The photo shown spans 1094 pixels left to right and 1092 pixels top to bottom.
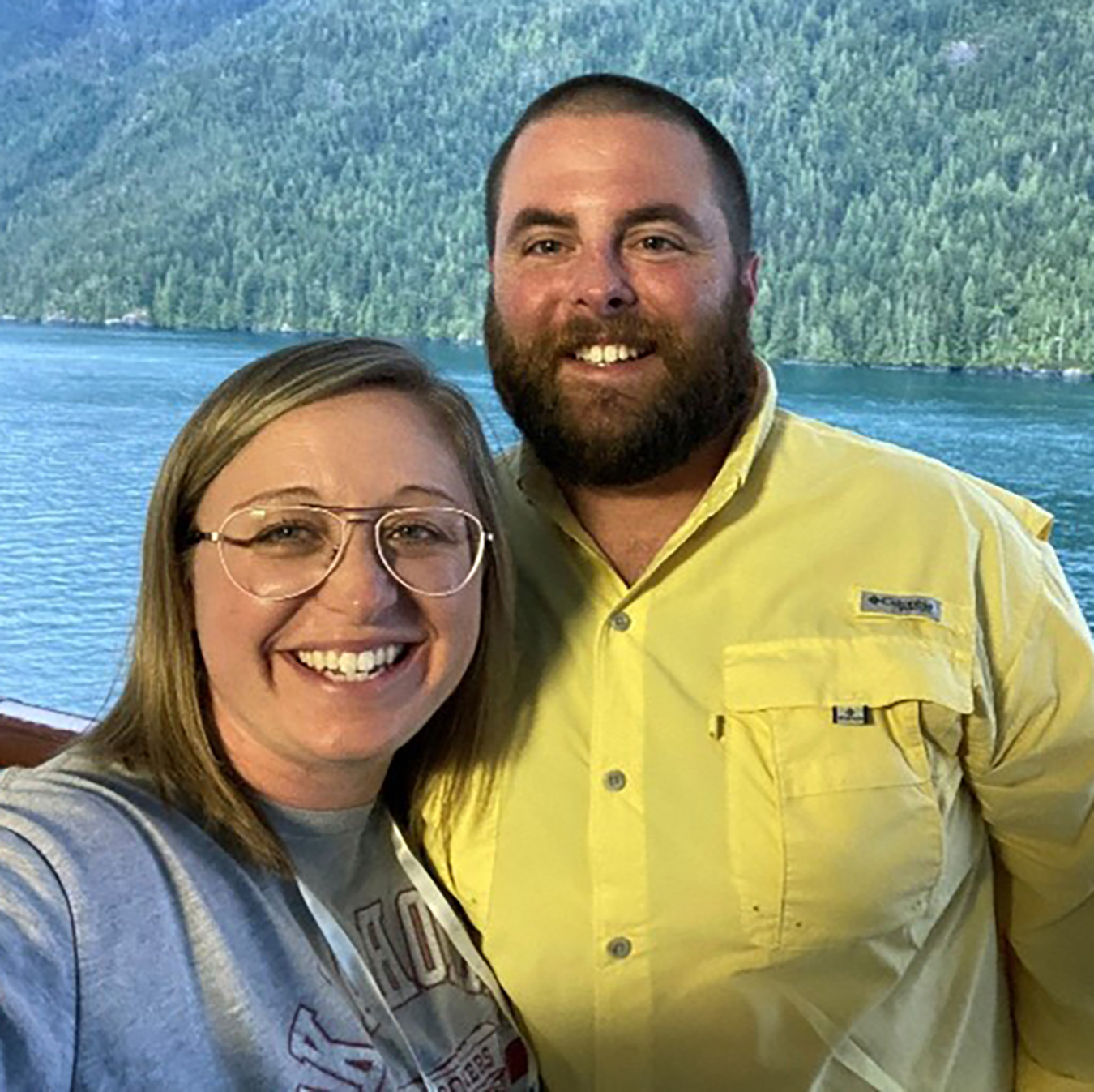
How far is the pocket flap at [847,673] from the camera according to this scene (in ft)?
3.96

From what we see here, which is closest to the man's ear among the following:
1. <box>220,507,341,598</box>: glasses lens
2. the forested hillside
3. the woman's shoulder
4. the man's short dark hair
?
the man's short dark hair

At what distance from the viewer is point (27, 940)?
2.64ft

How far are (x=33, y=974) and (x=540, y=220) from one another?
0.86 m

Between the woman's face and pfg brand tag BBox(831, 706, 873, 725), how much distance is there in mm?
371

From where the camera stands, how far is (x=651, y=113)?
4.35ft

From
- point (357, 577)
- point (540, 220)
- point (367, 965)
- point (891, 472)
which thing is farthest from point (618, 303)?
point (367, 965)

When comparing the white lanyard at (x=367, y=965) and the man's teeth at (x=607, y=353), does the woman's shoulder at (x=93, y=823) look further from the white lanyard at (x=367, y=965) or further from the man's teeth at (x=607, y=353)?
the man's teeth at (x=607, y=353)

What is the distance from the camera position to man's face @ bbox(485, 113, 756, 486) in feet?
4.23

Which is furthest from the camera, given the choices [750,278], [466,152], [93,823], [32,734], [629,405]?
[466,152]

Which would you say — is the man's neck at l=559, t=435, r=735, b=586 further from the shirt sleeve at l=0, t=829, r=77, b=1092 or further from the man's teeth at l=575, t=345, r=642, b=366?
the shirt sleeve at l=0, t=829, r=77, b=1092

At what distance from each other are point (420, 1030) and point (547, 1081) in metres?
0.21

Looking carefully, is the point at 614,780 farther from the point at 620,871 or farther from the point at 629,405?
the point at 629,405

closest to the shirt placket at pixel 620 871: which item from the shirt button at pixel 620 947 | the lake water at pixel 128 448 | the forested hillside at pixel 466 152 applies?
the shirt button at pixel 620 947

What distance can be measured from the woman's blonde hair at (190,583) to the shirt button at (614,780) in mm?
273
